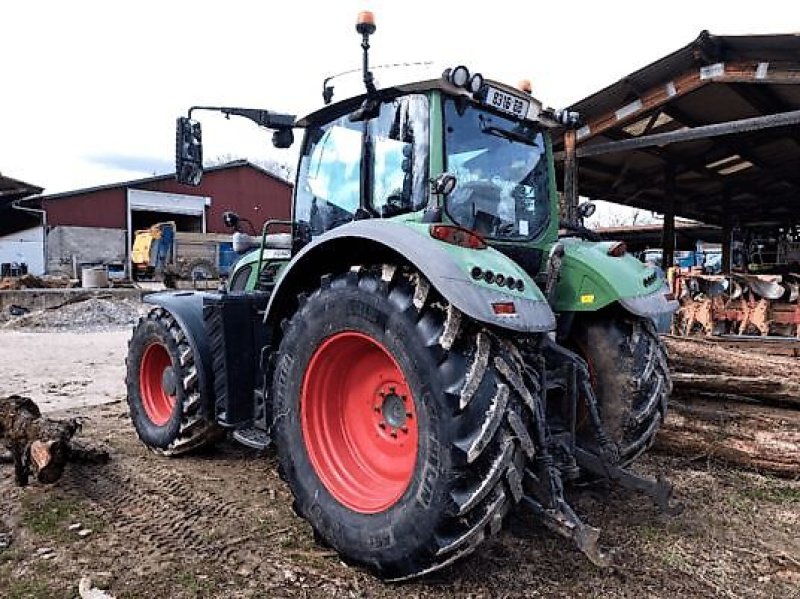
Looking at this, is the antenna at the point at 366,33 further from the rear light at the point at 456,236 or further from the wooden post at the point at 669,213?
the wooden post at the point at 669,213

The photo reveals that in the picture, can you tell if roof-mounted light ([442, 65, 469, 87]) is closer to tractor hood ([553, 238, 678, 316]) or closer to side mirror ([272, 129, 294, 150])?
tractor hood ([553, 238, 678, 316])

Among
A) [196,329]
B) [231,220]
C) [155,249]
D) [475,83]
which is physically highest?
[155,249]

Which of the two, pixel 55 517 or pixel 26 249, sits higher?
pixel 26 249

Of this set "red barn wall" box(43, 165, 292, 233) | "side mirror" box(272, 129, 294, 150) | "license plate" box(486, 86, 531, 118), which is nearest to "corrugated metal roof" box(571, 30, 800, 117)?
"license plate" box(486, 86, 531, 118)

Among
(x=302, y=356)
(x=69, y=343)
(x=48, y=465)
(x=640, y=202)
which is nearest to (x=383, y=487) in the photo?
(x=302, y=356)

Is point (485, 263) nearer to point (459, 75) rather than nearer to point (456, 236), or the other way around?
point (456, 236)

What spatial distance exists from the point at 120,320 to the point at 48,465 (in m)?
12.1

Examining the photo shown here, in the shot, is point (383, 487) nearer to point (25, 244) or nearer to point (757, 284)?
point (757, 284)

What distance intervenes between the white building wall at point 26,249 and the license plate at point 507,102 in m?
25.1

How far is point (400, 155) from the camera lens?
10.4 feet

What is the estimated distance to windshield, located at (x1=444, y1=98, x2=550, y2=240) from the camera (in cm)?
311

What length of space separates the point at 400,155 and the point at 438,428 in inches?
58.1

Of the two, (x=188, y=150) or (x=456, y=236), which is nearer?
(x=456, y=236)

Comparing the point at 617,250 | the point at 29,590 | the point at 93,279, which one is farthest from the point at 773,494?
the point at 93,279
